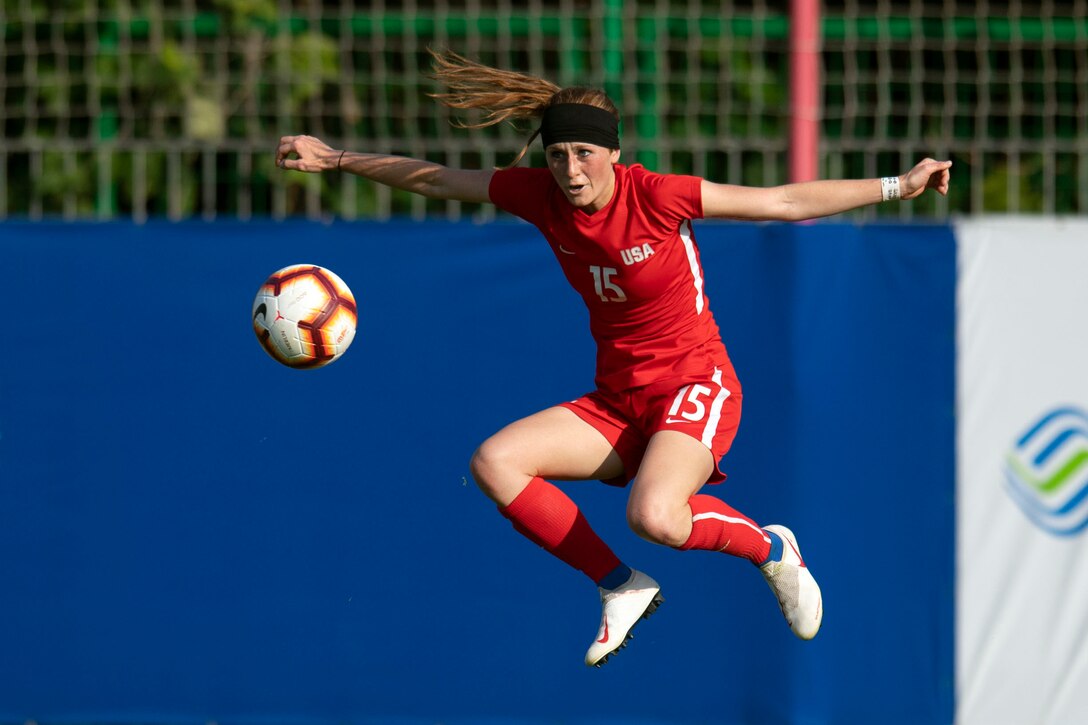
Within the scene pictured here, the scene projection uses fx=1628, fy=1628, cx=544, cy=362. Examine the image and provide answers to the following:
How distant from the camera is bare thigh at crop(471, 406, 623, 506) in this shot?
6.17 meters

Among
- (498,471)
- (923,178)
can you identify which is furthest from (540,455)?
(923,178)

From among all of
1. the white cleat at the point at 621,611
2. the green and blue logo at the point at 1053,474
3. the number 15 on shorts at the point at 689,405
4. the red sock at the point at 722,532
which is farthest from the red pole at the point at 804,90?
the white cleat at the point at 621,611

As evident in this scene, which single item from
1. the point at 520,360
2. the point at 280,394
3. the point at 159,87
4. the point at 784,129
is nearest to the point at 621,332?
the point at 520,360

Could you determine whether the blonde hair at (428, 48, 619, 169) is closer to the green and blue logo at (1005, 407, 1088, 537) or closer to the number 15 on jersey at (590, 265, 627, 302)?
the number 15 on jersey at (590, 265, 627, 302)

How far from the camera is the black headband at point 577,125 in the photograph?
593 cm

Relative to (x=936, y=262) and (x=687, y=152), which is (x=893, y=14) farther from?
(x=936, y=262)

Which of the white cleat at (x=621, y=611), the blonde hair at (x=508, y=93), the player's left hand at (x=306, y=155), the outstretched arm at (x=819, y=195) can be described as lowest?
the white cleat at (x=621, y=611)

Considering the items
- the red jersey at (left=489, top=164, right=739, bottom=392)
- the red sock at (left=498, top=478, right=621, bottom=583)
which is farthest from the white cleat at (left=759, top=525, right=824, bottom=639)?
the red jersey at (left=489, top=164, right=739, bottom=392)

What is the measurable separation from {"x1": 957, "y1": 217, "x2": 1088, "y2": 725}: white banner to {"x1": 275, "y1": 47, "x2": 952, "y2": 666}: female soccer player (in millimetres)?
1674

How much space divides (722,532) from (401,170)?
1.89 m

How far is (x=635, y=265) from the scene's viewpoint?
6.09m

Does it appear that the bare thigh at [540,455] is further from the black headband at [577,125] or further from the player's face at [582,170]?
the black headband at [577,125]

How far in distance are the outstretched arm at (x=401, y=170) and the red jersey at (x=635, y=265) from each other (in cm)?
11

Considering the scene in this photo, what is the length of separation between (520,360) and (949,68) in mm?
3181
